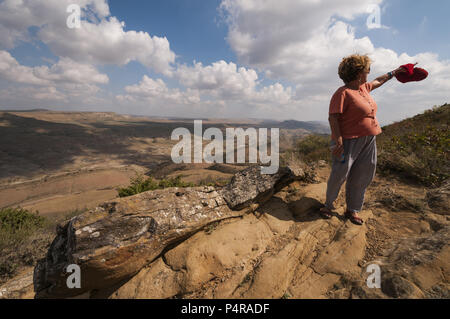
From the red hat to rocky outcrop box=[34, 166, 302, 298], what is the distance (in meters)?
3.35

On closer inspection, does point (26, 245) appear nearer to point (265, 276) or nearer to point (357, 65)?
point (265, 276)

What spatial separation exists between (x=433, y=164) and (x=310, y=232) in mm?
3578

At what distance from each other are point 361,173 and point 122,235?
11.5ft

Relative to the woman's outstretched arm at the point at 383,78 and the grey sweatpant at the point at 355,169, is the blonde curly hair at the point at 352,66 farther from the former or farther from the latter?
the grey sweatpant at the point at 355,169

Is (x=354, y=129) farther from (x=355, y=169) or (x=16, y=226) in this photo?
(x=16, y=226)

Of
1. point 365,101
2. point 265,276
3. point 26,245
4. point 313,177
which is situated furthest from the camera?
point 26,245

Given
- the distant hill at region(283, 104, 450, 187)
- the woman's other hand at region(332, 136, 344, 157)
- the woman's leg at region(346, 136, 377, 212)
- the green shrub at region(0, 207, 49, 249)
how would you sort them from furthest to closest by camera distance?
the green shrub at region(0, 207, 49, 249), the distant hill at region(283, 104, 450, 187), the woman's leg at region(346, 136, 377, 212), the woman's other hand at region(332, 136, 344, 157)

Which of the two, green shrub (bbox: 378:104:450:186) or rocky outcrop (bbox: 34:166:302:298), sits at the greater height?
green shrub (bbox: 378:104:450:186)

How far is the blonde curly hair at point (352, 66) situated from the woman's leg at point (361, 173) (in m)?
0.90

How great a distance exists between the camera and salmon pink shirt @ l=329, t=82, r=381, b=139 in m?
2.50

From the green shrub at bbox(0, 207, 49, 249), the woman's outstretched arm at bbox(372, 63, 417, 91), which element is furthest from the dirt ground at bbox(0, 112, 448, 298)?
the woman's outstretched arm at bbox(372, 63, 417, 91)

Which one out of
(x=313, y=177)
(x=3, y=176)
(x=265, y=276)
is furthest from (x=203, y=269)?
(x=3, y=176)

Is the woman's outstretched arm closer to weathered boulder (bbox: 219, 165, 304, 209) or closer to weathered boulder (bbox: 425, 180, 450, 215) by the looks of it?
weathered boulder (bbox: 219, 165, 304, 209)
